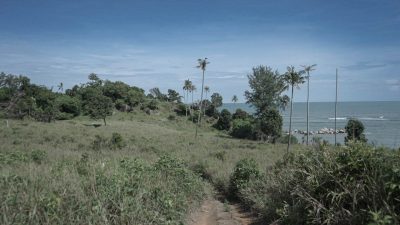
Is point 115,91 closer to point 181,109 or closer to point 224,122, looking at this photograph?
point 181,109

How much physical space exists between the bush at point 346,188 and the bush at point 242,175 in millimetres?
4813

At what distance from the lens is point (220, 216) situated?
9453mm

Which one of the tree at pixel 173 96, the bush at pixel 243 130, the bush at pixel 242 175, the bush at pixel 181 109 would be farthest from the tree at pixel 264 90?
the bush at pixel 242 175

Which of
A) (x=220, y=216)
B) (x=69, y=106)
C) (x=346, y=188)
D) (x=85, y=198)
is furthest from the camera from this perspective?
(x=69, y=106)

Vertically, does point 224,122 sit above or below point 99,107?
below

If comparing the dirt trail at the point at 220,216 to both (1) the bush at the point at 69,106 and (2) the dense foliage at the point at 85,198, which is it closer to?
(2) the dense foliage at the point at 85,198

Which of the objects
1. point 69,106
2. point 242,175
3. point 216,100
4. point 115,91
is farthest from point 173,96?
point 242,175

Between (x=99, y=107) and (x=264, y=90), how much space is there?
107 feet

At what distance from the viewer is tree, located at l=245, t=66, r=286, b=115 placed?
260ft

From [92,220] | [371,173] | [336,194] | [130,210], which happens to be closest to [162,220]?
[130,210]

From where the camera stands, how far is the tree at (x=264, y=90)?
3125 inches

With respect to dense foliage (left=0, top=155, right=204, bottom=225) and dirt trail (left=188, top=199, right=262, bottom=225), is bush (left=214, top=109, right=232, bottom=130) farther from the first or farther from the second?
dense foliage (left=0, top=155, right=204, bottom=225)

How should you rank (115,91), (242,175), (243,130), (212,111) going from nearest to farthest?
(242,175) → (243,130) → (115,91) → (212,111)

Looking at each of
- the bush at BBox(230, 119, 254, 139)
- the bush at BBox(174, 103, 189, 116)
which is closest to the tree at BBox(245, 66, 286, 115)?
the bush at BBox(230, 119, 254, 139)
